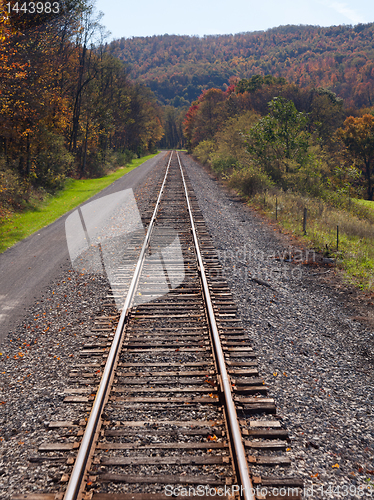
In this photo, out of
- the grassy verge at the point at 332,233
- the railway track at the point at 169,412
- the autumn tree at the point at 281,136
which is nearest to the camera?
the railway track at the point at 169,412

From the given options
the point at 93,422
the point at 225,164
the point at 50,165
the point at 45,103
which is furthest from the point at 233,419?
the point at 225,164

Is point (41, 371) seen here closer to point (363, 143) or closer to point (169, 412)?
point (169, 412)

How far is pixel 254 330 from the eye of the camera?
5.98m

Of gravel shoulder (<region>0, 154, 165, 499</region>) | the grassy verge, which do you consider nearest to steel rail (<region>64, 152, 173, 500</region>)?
gravel shoulder (<region>0, 154, 165, 499</region>)

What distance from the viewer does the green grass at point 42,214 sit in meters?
12.7

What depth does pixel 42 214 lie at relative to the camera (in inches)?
635

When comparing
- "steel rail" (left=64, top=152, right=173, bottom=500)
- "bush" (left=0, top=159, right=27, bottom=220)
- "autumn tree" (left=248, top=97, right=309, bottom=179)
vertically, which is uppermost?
"autumn tree" (left=248, top=97, right=309, bottom=179)

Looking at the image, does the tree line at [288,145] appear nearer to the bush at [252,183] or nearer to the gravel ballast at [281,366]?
the bush at [252,183]

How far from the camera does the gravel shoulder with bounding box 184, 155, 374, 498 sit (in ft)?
11.3

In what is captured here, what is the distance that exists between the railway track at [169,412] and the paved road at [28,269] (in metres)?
1.98

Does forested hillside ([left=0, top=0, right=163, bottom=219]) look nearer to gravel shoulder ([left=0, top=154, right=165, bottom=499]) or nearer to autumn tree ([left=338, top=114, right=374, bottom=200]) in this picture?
gravel shoulder ([left=0, top=154, right=165, bottom=499])

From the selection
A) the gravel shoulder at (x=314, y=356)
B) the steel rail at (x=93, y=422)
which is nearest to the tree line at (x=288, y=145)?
the gravel shoulder at (x=314, y=356)

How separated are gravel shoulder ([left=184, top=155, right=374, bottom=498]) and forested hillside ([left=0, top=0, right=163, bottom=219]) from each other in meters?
11.4

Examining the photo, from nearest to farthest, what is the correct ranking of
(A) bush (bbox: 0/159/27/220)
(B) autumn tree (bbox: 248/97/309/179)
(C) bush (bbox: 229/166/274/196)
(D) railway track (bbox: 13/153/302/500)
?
1. (D) railway track (bbox: 13/153/302/500)
2. (A) bush (bbox: 0/159/27/220)
3. (C) bush (bbox: 229/166/274/196)
4. (B) autumn tree (bbox: 248/97/309/179)
